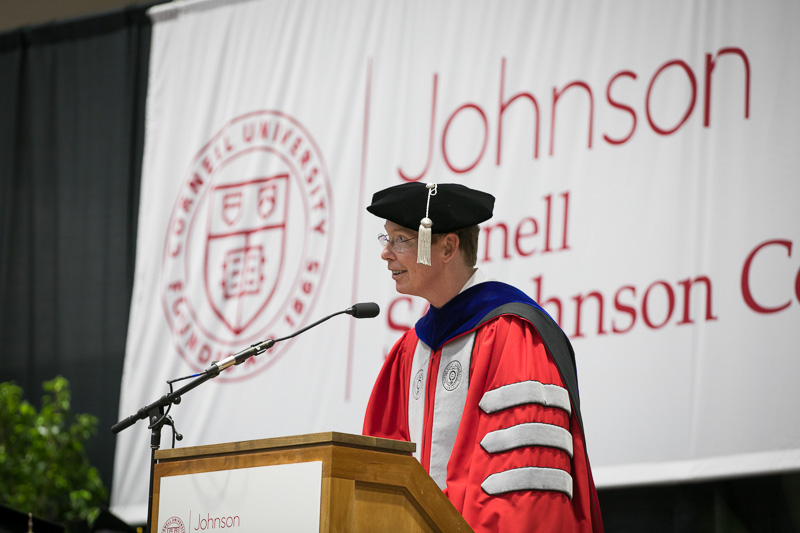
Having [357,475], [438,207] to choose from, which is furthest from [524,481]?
[438,207]

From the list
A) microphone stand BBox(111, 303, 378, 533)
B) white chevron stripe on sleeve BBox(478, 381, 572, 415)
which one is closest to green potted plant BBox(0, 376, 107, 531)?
microphone stand BBox(111, 303, 378, 533)

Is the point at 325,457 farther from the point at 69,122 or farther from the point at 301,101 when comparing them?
the point at 69,122

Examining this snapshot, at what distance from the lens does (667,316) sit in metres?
3.97

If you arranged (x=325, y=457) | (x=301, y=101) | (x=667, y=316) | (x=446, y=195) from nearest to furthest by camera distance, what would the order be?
(x=325, y=457) < (x=446, y=195) < (x=667, y=316) < (x=301, y=101)

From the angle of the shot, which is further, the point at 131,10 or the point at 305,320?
the point at 131,10

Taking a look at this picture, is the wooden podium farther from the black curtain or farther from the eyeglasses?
the black curtain

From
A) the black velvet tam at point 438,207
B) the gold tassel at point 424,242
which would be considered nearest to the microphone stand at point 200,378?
the gold tassel at point 424,242

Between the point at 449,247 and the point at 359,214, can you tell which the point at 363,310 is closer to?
the point at 449,247

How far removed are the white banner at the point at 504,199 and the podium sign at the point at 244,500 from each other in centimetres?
220

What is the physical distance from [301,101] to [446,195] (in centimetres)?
258

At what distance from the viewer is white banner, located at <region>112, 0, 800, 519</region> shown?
3.87m

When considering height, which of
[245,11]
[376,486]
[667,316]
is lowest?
[376,486]

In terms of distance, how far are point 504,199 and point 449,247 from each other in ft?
5.41

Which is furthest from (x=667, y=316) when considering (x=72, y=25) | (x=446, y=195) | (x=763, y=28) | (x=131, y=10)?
(x=72, y=25)
